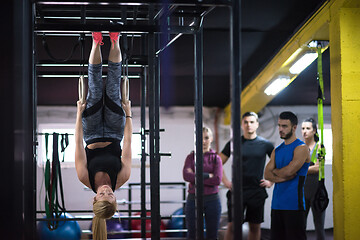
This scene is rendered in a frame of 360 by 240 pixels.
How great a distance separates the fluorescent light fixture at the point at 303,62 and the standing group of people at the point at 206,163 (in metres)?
1.22

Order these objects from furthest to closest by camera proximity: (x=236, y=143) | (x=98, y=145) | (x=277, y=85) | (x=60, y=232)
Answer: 1. (x=277, y=85)
2. (x=60, y=232)
3. (x=98, y=145)
4. (x=236, y=143)

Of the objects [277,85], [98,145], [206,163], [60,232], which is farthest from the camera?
[277,85]

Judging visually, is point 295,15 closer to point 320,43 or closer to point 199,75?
point 320,43

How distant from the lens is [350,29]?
3.91 metres

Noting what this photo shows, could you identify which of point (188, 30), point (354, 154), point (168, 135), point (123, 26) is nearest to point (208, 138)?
point (354, 154)

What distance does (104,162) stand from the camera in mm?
3189

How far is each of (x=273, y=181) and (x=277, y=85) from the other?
11.6 feet

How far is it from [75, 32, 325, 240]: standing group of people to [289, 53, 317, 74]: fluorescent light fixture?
4.01 feet

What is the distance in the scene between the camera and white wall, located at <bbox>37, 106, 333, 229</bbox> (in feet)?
30.0

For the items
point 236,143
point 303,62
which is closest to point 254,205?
point 236,143

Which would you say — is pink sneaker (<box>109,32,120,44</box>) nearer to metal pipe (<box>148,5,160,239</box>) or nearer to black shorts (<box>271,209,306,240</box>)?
metal pipe (<box>148,5,160,239</box>)

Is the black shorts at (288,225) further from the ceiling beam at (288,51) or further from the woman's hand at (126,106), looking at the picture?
the ceiling beam at (288,51)

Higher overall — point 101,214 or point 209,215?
point 101,214

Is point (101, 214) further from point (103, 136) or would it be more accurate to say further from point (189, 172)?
point (189, 172)
